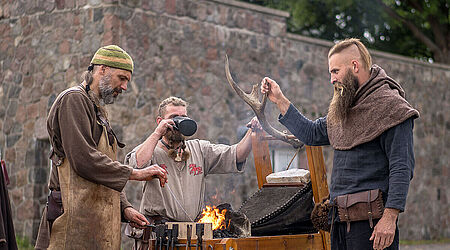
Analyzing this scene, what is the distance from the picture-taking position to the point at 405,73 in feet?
48.4

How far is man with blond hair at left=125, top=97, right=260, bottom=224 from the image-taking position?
4.95 metres

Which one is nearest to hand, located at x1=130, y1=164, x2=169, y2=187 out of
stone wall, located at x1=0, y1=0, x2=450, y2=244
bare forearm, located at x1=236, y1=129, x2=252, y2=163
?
bare forearm, located at x1=236, y1=129, x2=252, y2=163

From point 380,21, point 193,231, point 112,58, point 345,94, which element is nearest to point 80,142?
point 112,58

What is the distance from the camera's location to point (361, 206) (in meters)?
3.89

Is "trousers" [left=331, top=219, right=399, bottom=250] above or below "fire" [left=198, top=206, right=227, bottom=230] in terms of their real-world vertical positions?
below

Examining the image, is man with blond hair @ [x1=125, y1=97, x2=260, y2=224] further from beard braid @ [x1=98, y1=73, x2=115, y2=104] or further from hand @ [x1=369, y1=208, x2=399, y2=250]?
hand @ [x1=369, y1=208, x2=399, y2=250]

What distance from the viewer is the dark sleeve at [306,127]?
4367 millimetres

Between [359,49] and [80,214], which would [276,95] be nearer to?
[359,49]

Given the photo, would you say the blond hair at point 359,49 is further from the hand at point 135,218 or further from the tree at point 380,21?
the tree at point 380,21

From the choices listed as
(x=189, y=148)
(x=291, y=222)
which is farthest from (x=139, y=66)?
(x=291, y=222)

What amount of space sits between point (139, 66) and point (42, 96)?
1.60 m

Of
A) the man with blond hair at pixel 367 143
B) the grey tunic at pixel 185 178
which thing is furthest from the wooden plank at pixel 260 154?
the man with blond hair at pixel 367 143

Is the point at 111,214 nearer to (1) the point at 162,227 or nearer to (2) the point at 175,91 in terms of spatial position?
(1) the point at 162,227

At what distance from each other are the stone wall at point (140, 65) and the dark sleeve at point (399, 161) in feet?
17.4
